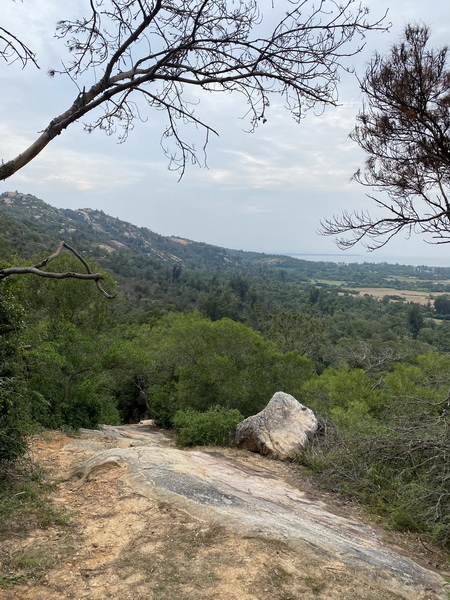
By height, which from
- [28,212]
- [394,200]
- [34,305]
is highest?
[28,212]

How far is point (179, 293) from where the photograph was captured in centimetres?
6888

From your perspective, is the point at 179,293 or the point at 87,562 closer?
the point at 87,562

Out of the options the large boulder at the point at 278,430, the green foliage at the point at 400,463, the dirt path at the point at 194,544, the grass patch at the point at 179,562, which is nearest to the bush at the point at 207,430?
the large boulder at the point at 278,430

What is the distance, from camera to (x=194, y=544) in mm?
3701

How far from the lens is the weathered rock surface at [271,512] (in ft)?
12.4

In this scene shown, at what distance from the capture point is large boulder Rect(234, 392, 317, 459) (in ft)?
28.3

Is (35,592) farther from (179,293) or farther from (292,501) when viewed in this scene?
(179,293)

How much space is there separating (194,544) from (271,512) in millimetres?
1384

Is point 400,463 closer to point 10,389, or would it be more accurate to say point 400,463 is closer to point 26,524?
point 26,524

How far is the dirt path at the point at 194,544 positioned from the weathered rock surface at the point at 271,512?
2 centimetres

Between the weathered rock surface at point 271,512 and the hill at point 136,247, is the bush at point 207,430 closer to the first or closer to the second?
the weathered rock surface at point 271,512

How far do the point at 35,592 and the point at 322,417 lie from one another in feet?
27.3

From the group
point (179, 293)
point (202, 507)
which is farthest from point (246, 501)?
point (179, 293)

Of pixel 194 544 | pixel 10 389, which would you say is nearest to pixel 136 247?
pixel 10 389
